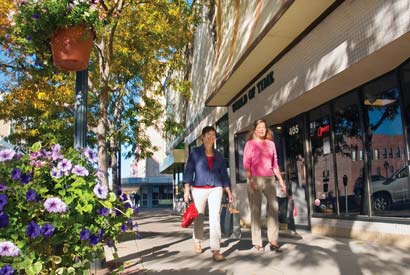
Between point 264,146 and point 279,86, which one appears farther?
point 279,86

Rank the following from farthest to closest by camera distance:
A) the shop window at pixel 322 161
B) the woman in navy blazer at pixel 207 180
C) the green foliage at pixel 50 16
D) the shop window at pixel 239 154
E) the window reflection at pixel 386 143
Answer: the shop window at pixel 239 154 < the shop window at pixel 322 161 < the window reflection at pixel 386 143 < the woman in navy blazer at pixel 207 180 < the green foliage at pixel 50 16

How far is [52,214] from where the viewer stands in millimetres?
2607

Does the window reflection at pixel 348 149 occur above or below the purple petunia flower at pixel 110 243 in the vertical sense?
above

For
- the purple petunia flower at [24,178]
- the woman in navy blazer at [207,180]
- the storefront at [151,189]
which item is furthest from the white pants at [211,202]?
the storefront at [151,189]

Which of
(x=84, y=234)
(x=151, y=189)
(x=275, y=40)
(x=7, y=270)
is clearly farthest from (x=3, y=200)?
(x=151, y=189)

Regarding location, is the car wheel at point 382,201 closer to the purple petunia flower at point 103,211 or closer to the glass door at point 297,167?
the glass door at point 297,167

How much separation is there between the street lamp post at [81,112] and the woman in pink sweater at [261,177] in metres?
2.41

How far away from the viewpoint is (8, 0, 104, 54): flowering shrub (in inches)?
168

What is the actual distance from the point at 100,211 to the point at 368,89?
17.9 ft

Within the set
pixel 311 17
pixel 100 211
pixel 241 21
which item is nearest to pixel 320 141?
pixel 311 17

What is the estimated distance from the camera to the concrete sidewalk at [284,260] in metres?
4.72

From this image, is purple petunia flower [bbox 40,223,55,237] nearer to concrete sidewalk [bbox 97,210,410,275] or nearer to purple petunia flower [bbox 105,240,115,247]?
purple petunia flower [bbox 105,240,115,247]

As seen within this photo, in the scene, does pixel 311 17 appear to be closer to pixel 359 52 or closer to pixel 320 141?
pixel 359 52

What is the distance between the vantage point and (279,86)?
28.9 ft
